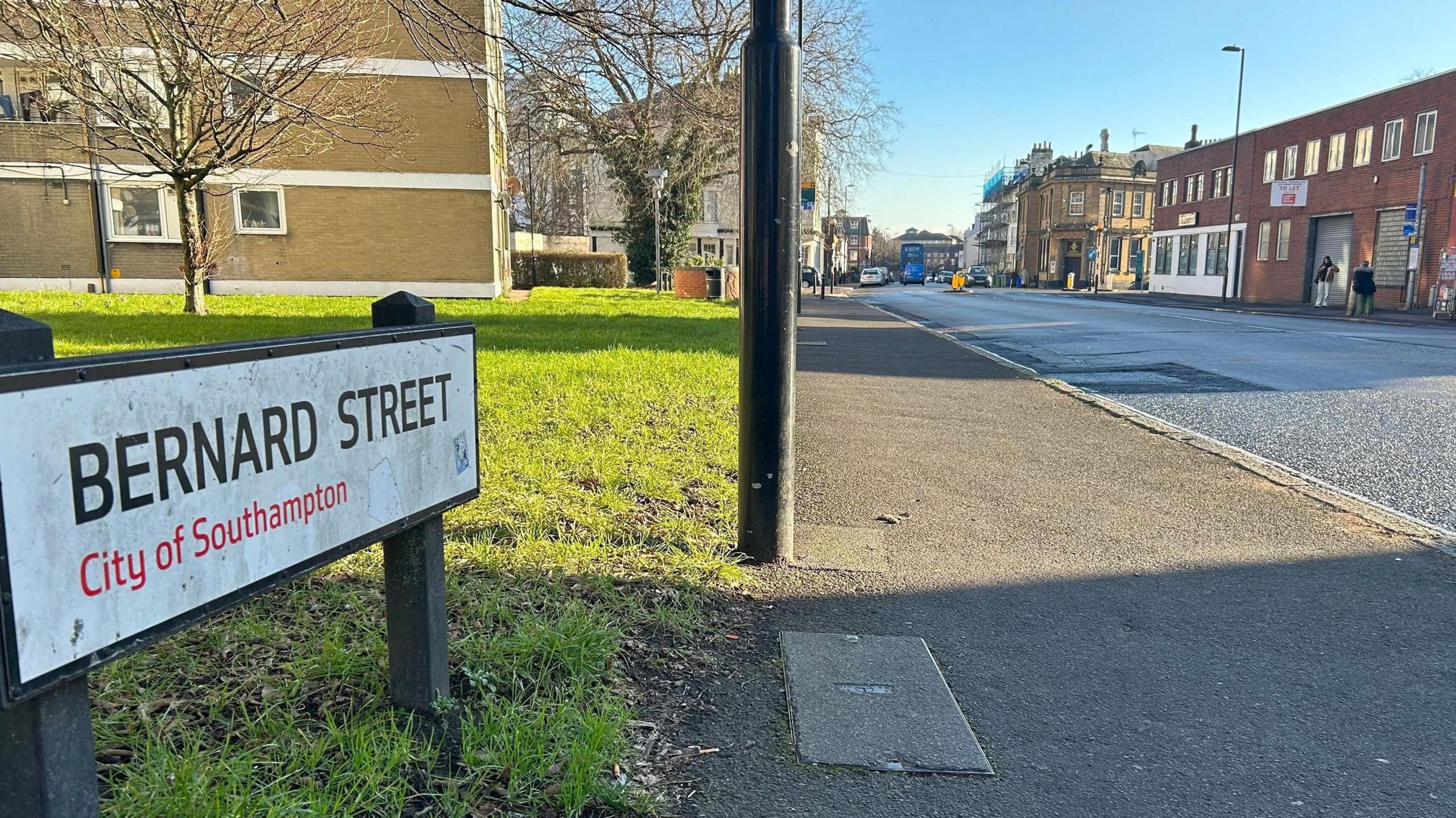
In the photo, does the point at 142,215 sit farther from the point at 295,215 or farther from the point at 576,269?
the point at 576,269

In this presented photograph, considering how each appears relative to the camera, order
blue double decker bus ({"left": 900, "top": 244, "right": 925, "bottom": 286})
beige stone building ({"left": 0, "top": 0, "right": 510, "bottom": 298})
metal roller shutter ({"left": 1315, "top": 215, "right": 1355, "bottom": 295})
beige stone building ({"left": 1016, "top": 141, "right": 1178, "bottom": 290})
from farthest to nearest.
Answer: blue double decker bus ({"left": 900, "top": 244, "right": 925, "bottom": 286}) < beige stone building ({"left": 1016, "top": 141, "right": 1178, "bottom": 290}) < metal roller shutter ({"left": 1315, "top": 215, "right": 1355, "bottom": 295}) < beige stone building ({"left": 0, "top": 0, "right": 510, "bottom": 298})

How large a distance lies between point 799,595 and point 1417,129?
Result: 125ft

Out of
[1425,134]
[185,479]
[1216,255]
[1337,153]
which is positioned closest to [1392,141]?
[1425,134]

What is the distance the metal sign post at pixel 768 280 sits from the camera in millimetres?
3865

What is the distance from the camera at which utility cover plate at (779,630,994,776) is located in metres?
2.66

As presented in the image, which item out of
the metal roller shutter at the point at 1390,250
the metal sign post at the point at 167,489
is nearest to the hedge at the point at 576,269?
the metal roller shutter at the point at 1390,250

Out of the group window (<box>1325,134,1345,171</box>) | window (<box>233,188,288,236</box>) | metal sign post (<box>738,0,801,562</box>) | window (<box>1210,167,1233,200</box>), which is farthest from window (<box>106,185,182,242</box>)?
window (<box>1210,167,1233,200</box>)

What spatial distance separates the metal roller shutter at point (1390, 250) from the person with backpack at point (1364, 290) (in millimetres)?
6225

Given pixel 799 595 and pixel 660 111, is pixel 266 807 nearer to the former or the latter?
pixel 799 595

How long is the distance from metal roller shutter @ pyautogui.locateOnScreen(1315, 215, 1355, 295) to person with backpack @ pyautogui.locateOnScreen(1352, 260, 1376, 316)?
863cm

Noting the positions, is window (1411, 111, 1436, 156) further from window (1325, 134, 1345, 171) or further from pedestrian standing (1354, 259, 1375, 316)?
pedestrian standing (1354, 259, 1375, 316)

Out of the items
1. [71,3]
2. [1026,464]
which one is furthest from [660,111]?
[1026,464]

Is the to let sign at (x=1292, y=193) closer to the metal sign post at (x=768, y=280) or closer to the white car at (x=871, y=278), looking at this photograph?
the white car at (x=871, y=278)

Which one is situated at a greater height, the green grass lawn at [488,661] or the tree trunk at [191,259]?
the tree trunk at [191,259]
